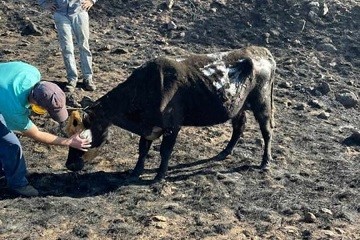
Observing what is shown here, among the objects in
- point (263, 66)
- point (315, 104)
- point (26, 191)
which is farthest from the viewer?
point (315, 104)

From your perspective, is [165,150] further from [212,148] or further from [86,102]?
[86,102]

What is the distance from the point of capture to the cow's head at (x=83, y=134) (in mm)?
7652

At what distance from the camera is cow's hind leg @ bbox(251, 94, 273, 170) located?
8789mm

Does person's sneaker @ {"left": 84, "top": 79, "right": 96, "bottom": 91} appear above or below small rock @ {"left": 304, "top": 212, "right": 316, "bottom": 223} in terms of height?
below

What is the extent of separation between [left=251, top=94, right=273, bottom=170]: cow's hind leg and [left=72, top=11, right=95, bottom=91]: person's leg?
10.7 feet

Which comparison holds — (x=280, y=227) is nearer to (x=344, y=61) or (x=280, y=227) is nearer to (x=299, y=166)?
(x=299, y=166)

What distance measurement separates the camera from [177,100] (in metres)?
8.03

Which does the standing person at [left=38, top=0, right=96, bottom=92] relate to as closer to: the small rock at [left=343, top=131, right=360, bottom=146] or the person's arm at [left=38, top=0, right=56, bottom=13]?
the person's arm at [left=38, top=0, right=56, bottom=13]

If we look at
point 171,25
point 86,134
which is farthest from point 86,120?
point 171,25

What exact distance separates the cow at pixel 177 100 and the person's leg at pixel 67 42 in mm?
Answer: 2704

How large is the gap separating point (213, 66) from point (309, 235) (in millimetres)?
2550

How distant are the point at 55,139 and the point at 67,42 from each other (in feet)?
12.4

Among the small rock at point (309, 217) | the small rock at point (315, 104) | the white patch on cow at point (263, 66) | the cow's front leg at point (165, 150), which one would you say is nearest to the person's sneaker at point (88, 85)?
the cow's front leg at point (165, 150)

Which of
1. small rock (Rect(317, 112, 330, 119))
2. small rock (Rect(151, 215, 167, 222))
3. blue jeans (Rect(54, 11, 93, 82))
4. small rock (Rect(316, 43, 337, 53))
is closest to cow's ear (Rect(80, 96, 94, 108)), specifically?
blue jeans (Rect(54, 11, 93, 82))
